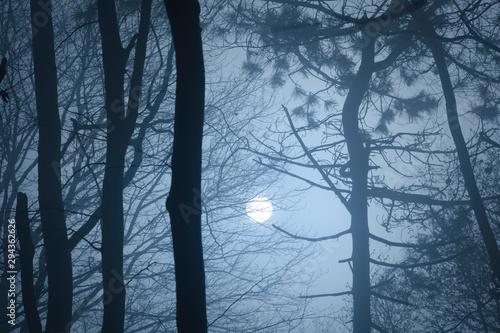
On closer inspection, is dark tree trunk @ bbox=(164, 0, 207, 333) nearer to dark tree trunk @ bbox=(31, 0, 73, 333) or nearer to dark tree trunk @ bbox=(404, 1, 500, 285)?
dark tree trunk @ bbox=(31, 0, 73, 333)

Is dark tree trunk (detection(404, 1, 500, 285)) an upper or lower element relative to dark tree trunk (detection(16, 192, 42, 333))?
upper

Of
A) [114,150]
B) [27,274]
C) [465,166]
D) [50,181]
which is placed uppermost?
[114,150]

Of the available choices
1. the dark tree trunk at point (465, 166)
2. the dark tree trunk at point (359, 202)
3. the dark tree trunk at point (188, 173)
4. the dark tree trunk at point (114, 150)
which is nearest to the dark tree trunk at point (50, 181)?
the dark tree trunk at point (114, 150)

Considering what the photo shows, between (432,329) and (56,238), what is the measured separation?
1404 centimetres

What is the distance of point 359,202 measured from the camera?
A: 13.4ft

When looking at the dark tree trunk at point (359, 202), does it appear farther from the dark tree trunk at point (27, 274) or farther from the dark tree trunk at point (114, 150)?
the dark tree trunk at point (27, 274)

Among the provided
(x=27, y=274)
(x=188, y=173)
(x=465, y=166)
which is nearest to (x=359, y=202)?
(x=465, y=166)

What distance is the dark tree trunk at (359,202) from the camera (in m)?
3.74

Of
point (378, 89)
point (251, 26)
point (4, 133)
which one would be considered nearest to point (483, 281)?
point (378, 89)

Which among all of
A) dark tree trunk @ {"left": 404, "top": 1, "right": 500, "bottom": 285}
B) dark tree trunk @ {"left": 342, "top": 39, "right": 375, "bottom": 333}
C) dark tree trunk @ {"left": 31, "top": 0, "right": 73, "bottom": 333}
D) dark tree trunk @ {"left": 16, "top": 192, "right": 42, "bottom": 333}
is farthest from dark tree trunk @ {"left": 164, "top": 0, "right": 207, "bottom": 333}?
dark tree trunk @ {"left": 342, "top": 39, "right": 375, "bottom": 333}

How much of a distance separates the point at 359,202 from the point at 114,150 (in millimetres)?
2636

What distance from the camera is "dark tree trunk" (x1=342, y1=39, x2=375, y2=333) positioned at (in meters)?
3.74

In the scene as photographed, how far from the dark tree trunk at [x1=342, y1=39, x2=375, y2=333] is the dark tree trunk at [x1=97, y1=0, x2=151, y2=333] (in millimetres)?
2298

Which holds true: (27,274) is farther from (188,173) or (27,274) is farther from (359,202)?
(359,202)
